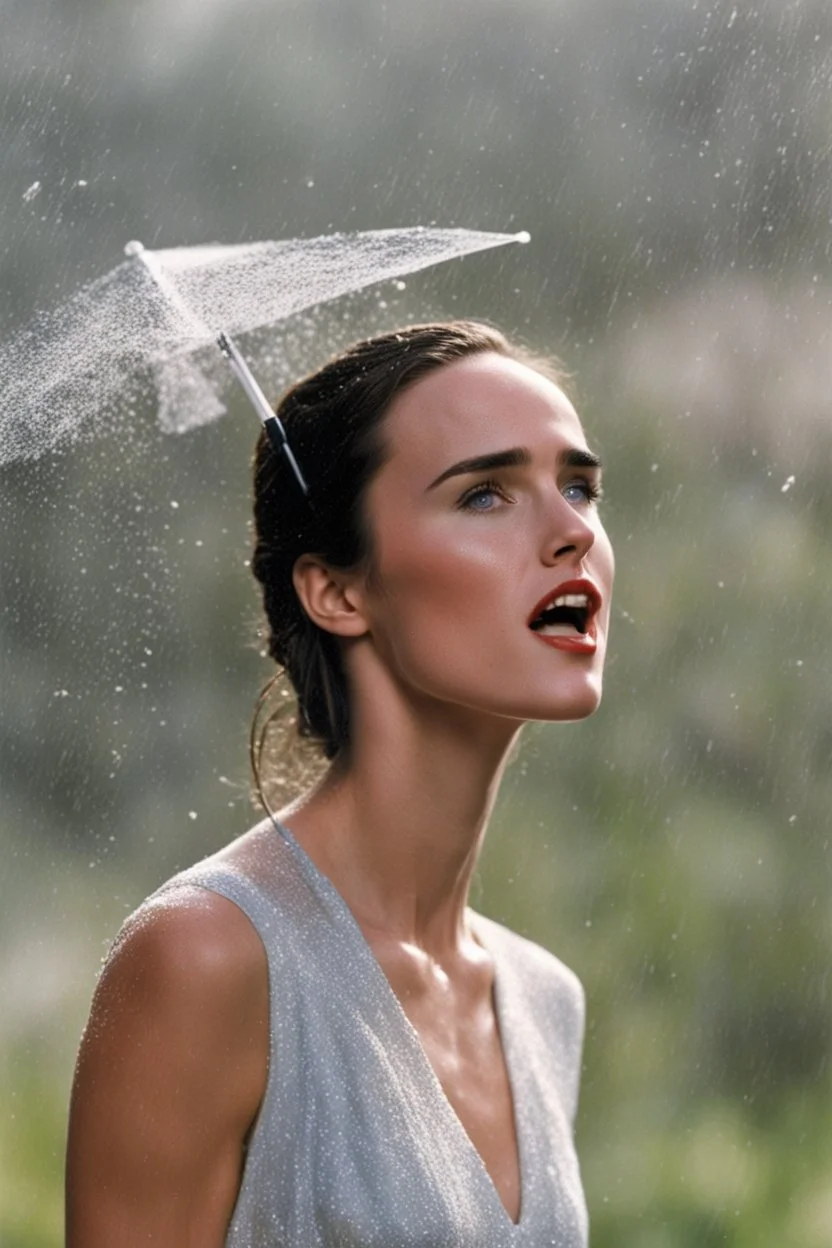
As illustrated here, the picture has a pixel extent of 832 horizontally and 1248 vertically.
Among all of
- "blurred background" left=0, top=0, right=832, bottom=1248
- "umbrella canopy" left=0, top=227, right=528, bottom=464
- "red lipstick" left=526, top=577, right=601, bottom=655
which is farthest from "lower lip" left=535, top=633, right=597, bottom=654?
"blurred background" left=0, top=0, right=832, bottom=1248

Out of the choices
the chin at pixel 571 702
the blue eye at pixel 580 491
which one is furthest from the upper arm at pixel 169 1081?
the blue eye at pixel 580 491

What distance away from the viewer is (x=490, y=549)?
3.87 ft

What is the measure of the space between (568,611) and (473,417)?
139 millimetres

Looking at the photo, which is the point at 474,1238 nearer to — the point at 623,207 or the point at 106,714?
the point at 106,714

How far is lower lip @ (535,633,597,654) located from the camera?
3.84 feet

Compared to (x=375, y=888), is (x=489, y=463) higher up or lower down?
higher up

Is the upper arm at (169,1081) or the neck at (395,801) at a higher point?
the neck at (395,801)

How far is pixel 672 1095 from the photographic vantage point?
233 cm

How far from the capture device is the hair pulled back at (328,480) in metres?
1.26

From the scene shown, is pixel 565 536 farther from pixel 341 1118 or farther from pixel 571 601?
pixel 341 1118

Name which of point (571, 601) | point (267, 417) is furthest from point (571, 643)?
point (267, 417)

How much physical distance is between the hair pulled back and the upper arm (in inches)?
7.2

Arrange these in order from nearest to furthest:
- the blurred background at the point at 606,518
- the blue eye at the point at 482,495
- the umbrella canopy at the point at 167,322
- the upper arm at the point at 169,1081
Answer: the upper arm at the point at 169,1081 → the blue eye at the point at 482,495 → the umbrella canopy at the point at 167,322 → the blurred background at the point at 606,518

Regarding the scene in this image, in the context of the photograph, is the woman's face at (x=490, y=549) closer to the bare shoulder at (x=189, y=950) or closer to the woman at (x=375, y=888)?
the woman at (x=375, y=888)
